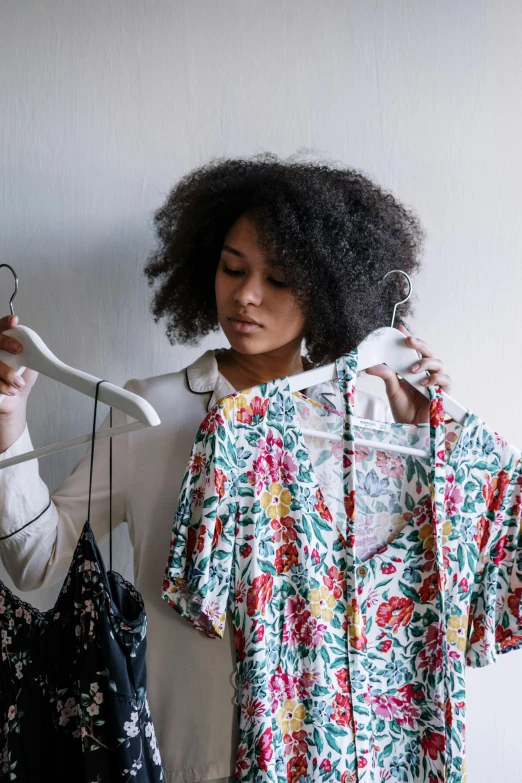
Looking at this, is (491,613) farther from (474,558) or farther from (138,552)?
(138,552)

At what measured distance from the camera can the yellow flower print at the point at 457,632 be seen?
1198 millimetres

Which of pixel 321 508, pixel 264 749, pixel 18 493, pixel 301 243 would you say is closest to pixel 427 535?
pixel 321 508

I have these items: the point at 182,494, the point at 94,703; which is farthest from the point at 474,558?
the point at 94,703

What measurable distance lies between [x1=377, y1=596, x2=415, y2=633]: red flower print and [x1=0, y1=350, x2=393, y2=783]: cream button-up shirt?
9.3 inches

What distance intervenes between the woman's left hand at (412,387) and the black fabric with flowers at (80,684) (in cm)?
54

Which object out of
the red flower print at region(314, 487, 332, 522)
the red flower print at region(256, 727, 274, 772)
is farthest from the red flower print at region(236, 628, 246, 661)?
the red flower print at region(314, 487, 332, 522)

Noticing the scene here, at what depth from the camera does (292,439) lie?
1.15m

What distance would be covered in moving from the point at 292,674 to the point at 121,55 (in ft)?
3.77

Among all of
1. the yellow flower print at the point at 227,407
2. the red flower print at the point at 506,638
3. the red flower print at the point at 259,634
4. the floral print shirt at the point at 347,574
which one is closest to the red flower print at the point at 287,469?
the floral print shirt at the point at 347,574

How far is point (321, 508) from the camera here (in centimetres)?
116

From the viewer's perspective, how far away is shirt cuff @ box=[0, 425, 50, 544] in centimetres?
114

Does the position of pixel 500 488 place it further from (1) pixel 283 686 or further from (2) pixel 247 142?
(2) pixel 247 142

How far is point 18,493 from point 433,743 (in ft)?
2.42

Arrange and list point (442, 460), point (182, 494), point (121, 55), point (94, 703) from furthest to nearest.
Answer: point (121, 55) → point (442, 460) → point (182, 494) → point (94, 703)
